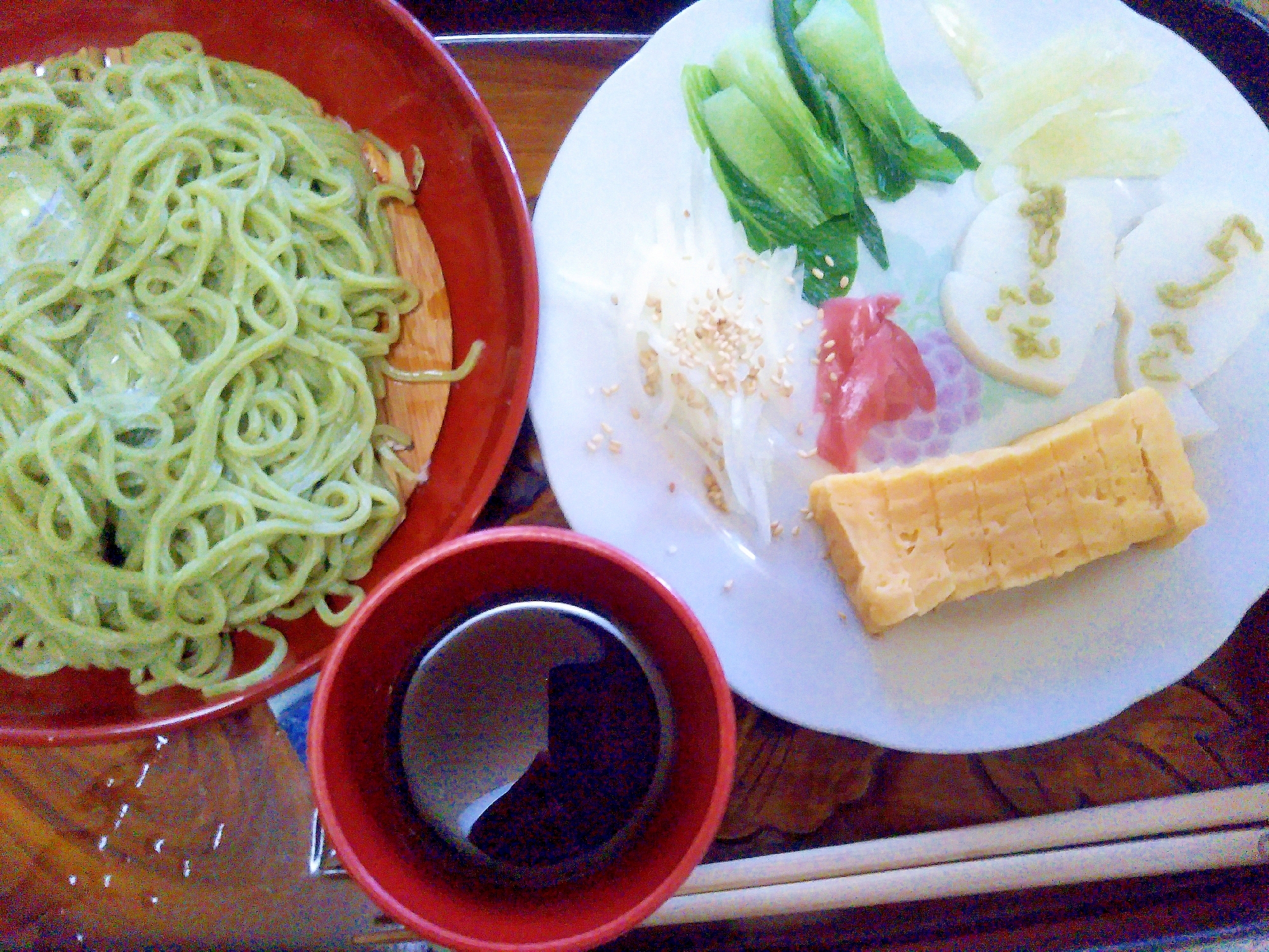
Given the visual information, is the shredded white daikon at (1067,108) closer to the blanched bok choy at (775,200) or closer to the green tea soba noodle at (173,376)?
the blanched bok choy at (775,200)

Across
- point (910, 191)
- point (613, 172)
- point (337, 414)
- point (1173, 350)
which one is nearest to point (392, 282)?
point (337, 414)

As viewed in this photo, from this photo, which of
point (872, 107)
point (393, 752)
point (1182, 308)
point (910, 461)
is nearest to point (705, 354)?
point (910, 461)

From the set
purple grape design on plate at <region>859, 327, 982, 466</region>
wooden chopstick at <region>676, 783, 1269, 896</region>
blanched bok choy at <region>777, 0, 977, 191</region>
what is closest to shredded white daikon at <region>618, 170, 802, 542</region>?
purple grape design on plate at <region>859, 327, 982, 466</region>

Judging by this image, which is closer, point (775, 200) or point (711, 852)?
point (711, 852)

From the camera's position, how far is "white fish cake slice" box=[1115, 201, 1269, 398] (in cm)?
157

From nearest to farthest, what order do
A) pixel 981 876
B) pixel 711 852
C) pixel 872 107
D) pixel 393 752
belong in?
1. pixel 393 752
2. pixel 981 876
3. pixel 711 852
4. pixel 872 107

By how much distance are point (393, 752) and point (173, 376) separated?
28.2 inches

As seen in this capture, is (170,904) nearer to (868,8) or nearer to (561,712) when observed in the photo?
(561,712)

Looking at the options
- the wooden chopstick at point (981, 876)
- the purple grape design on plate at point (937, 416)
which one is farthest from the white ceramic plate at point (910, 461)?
the wooden chopstick at point (981, 876)

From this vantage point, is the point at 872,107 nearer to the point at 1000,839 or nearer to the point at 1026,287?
the point at 1026,287

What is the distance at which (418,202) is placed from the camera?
1.48m

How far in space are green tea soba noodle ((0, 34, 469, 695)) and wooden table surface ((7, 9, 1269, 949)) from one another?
239mm

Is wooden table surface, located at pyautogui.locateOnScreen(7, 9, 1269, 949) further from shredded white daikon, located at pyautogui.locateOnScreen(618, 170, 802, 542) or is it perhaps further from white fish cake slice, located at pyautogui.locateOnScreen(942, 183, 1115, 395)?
white fish cake slice, located at pyautogui.locateOnScreen(942, 183, 1115, 395)

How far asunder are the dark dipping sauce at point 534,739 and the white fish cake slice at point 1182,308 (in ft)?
4.00
